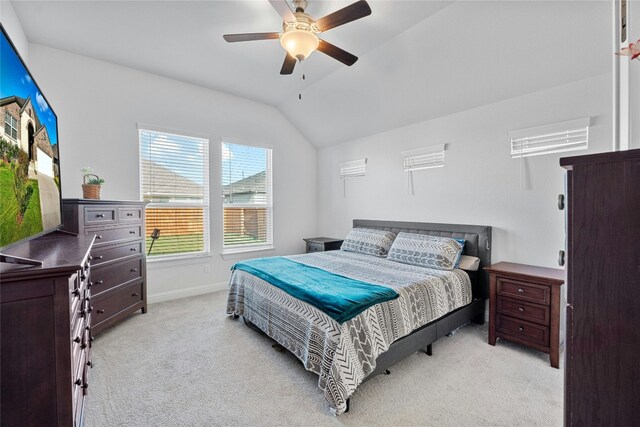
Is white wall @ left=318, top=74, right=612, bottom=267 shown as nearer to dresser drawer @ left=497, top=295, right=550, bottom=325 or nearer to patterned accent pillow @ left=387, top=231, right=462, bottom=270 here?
patterned accent pillow @ left=387, top=231, right=462, bottom=270

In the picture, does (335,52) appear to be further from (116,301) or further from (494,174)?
(116,301)

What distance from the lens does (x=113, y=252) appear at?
2.85 meters

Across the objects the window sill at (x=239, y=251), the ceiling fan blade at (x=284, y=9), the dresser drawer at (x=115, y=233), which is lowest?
the window sill at (x=239, y=251)

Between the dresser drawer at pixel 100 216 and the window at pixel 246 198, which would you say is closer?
the dresser drawer at pixel 100 216

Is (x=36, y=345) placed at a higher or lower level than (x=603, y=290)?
lower

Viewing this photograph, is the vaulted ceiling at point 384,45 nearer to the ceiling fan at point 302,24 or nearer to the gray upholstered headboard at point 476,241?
the ceiling fan at point 302,24

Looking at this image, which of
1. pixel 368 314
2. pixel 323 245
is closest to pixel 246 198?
pixel 323 245

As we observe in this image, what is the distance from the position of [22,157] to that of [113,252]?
2.07m

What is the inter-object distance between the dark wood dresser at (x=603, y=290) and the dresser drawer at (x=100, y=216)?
10.9 feet

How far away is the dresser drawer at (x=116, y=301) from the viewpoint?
264cm

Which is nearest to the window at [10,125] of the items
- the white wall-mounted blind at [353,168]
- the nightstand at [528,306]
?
the nightstand at [528,306]

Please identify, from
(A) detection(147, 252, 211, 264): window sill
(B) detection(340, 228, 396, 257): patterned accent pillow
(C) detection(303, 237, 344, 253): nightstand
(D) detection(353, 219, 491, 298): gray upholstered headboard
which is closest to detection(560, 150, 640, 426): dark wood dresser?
(D) detection(353, 219, 491, 298): gray upholstered headboard

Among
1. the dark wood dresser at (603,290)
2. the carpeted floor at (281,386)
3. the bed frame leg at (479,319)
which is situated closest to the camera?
the dark wood dresser at (603,290)

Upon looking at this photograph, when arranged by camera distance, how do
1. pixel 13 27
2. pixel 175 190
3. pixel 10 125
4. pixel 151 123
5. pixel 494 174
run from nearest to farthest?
pixel 10 125 < pixel 13 27 < pixel 494 174 < pixel 151 123 < pixel 175 190
